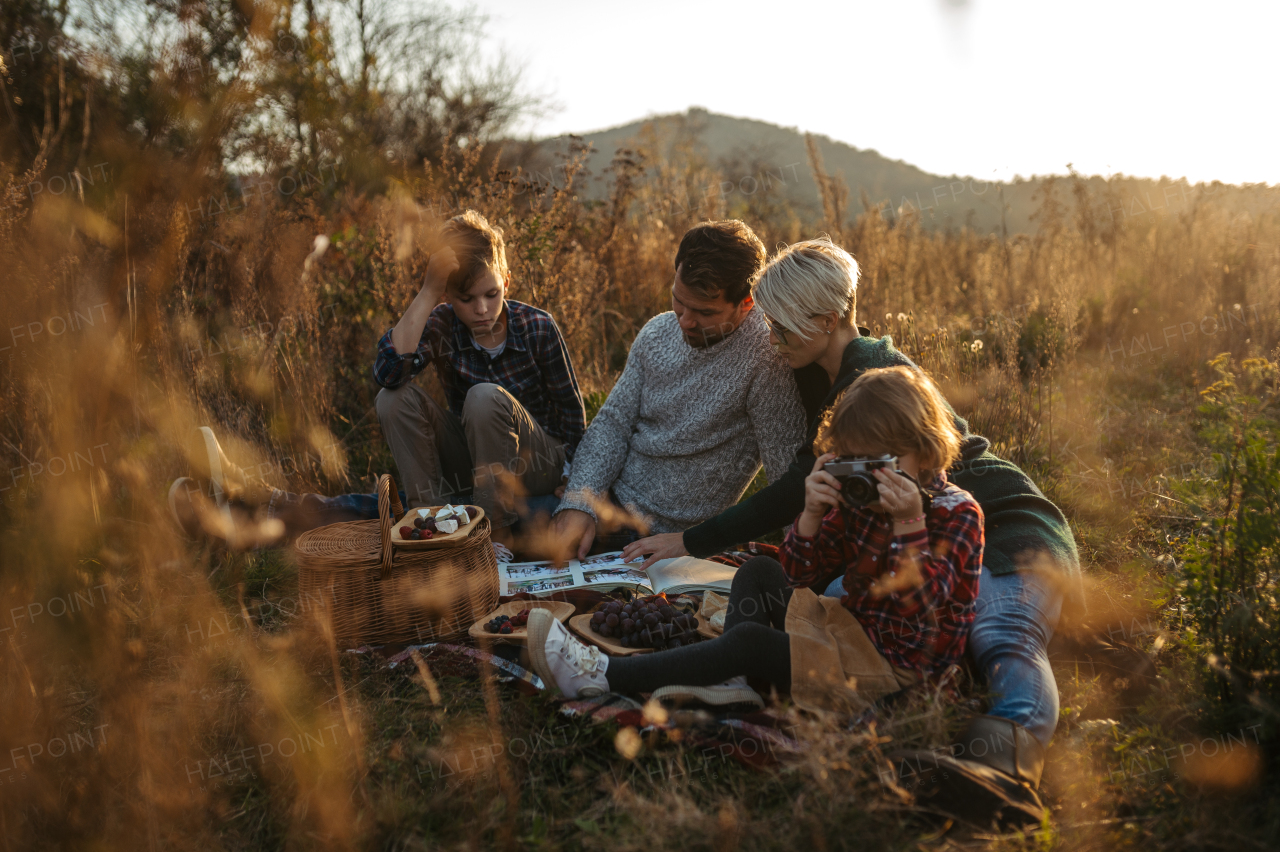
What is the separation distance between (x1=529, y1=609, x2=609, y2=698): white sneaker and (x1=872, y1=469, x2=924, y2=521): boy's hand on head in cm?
83

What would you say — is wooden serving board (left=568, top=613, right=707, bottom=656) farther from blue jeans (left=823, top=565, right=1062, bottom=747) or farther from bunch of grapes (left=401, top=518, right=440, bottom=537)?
blue jeans (left=823, top=565, right=1062, bottom=747)

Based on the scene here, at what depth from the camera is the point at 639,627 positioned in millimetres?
2131

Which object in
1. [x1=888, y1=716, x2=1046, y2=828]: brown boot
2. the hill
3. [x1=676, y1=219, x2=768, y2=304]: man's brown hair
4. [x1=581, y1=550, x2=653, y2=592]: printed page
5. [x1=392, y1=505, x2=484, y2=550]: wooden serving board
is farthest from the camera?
the hill

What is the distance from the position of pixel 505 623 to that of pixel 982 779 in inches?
53.6

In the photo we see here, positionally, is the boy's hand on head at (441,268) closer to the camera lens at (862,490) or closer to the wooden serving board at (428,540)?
the wooden serving board at (428,540)

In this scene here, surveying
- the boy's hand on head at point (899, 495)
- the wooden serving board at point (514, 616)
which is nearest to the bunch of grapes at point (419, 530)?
the wooden serving board at point (514, 616)

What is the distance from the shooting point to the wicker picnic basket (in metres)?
2.22

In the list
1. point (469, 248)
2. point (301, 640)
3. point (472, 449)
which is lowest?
point (301, 640)

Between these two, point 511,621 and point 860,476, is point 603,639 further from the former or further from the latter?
point 860,476

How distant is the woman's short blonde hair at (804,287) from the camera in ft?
7.24

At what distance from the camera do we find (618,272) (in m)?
5.18

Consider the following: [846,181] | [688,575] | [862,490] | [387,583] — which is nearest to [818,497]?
[862,490]

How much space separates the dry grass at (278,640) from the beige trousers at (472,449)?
0.70 metres

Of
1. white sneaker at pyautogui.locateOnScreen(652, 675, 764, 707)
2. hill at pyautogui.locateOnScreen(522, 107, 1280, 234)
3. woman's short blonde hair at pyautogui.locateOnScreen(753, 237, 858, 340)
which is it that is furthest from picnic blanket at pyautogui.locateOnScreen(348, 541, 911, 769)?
hill at pyautogui.locateOnScreen(522, 107, 1280, 234)
